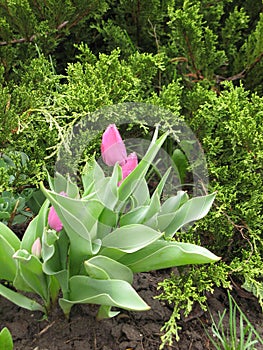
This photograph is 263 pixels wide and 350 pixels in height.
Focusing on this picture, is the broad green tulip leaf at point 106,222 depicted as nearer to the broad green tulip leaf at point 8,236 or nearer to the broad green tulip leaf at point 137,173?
the broad green tulip leaf at point 137,173

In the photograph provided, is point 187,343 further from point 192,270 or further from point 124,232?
point 124,232

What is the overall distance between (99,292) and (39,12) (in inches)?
56.3

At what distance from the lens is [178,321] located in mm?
1841

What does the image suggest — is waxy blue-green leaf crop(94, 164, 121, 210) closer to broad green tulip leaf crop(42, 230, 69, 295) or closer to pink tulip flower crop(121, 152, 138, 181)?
pink tulip flower crop(121, 152, 138, 181)

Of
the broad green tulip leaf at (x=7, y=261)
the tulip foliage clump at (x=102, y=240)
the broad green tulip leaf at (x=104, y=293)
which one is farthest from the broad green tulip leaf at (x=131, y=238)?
the broad green tulip leaf at (x=7, y=261)

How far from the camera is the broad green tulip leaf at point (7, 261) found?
4.86 ft

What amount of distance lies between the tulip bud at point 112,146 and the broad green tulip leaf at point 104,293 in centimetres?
34

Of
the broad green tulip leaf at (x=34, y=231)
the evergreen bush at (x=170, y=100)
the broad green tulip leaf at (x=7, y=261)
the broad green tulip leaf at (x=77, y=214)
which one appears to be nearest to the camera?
the broad green tulip leaf at (x=77, y=214)

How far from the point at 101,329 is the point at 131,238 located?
1.30 ft

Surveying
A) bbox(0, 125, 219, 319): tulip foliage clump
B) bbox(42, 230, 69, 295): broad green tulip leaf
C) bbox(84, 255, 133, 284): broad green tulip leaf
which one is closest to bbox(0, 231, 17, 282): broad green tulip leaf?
bbox(0, 125, 219, 319): tulip foliage clump

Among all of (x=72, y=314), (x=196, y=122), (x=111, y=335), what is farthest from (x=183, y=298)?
(x=196, y=122)

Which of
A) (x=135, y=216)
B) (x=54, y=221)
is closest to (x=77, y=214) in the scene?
(x=54, y=221)

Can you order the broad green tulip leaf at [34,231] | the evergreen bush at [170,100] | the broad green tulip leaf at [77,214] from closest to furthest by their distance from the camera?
the broad green tulip leaf at [77,214], the broad green tulip leaf at [34,231], the evergreen bush at [170,100]

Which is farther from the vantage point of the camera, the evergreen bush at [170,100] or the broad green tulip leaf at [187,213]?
the evergreen bush at [170,100]
